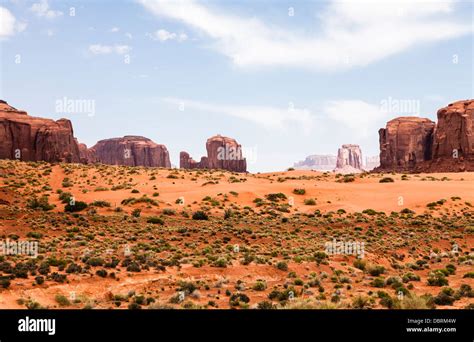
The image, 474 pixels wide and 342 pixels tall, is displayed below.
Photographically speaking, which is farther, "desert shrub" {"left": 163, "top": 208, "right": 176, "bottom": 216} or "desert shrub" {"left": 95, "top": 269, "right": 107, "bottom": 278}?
"desert shrub" {"left": 163, "top": 208, "right": 176, "bottom": 216}

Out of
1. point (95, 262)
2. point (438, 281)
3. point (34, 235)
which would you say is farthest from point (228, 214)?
point (438, 281)

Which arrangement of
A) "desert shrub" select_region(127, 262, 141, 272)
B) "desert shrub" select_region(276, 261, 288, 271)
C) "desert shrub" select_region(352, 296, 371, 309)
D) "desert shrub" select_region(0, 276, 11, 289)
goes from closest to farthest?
"desert shrub" select_region(352, 296, 371, 309) < "desert shrub" select_region(0, 276, 11, 289) < "desert shrub" select_region(127, 262, 141, 272) < "desert shrub" select_region(276, 261, 288, 271)

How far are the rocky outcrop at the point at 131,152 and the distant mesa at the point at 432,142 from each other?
275ft

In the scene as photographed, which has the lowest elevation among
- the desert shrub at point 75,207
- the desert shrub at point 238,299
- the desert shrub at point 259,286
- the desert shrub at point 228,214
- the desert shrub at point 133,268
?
the desert shrub at point 259,286

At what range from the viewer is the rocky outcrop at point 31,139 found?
9342cm

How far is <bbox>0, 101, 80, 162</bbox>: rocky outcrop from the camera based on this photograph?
93.4m

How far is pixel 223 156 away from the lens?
509ft

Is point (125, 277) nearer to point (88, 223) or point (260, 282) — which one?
point (260, 282)

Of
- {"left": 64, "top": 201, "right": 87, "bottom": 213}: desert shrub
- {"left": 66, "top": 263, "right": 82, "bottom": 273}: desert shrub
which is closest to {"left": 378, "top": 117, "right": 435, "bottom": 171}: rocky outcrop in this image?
{"left": 64, "top": 201, "right": 87, "bottom": 213}: desert shrub

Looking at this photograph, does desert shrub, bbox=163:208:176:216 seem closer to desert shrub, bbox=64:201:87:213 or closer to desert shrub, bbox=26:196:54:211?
desert shrub, bbox=64:201:87:213

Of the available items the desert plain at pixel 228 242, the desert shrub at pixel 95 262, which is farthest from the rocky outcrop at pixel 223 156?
the desert shrub at pixel 95 262

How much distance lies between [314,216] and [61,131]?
71614 millimetres

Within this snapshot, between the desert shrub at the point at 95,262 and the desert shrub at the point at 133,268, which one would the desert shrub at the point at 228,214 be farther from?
the desert shrub at the point at 133,268
